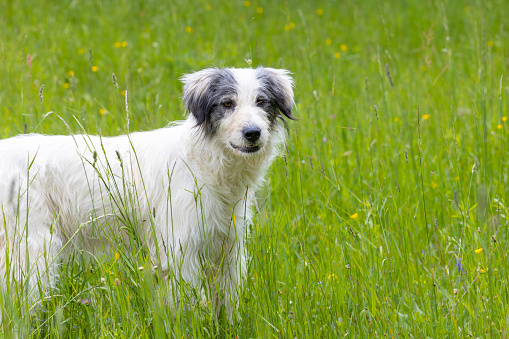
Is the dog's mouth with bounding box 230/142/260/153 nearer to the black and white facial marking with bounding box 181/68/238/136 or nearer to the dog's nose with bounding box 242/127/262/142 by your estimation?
the dog's nose with bounding box 242/127/262/142

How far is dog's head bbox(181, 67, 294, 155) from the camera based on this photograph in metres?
2.97

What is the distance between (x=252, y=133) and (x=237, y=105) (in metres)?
0.23

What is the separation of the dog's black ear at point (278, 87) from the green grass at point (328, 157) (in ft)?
0.97

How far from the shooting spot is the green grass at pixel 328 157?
2.61m

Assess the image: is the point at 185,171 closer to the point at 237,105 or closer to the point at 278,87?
the point at 237,105

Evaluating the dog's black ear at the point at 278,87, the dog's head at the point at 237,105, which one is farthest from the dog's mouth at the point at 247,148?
the dog's black ear at the point at 278,87

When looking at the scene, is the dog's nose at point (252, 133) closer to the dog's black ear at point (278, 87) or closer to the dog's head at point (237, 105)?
the dog's head at point (237, 105)

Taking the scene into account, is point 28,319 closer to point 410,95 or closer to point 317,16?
point 410,95

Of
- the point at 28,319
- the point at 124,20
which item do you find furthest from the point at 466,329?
the point at 124,20

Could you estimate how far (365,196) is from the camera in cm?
378

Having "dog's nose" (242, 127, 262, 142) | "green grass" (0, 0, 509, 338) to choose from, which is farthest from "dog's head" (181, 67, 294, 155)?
"green grass" (0, 0, 509, 338)

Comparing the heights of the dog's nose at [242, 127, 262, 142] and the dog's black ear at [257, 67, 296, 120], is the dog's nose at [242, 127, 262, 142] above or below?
below

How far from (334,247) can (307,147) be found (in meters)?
1.60

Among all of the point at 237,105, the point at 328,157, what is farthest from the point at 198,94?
the point at 328,157
